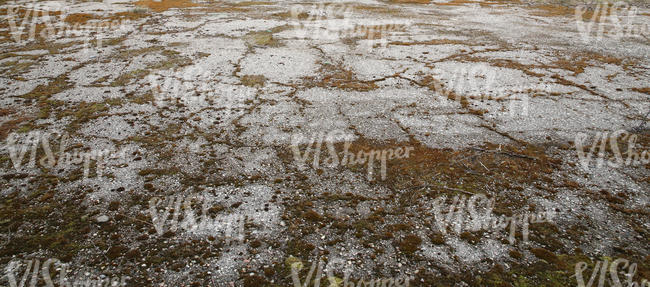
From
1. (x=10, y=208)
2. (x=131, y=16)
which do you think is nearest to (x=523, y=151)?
(x=10, y=208)

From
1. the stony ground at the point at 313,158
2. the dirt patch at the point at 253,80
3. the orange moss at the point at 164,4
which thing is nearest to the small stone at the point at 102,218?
the stony ground at the point at 313,158

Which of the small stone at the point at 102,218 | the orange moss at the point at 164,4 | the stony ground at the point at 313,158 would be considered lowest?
the small stone at the point at 102,218

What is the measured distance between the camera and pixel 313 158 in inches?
287

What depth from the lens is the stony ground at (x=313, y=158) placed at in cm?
485

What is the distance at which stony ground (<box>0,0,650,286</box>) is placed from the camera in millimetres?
4852

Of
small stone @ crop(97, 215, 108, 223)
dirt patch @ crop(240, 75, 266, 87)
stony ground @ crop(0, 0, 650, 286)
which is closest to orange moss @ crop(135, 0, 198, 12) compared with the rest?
stony ground @ crop(0, 0, 650, 286)

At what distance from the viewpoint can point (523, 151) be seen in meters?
7.46

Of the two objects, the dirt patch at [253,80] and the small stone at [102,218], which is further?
the dirt patch at [253,80]

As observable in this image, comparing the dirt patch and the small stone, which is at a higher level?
the dirt patch

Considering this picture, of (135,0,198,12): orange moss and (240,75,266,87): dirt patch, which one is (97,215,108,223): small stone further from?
(135,0,198,12): orange moss

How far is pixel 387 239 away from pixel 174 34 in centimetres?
1683

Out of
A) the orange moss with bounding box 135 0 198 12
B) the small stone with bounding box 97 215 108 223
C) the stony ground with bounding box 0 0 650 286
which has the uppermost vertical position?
the orange moss with bounding box 135 0 198 12

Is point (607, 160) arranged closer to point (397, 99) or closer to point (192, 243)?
point (397, 99)

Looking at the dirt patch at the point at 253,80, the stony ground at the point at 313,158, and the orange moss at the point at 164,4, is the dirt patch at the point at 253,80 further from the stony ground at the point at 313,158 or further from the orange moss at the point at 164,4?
the orange moss at the point at 164,4
